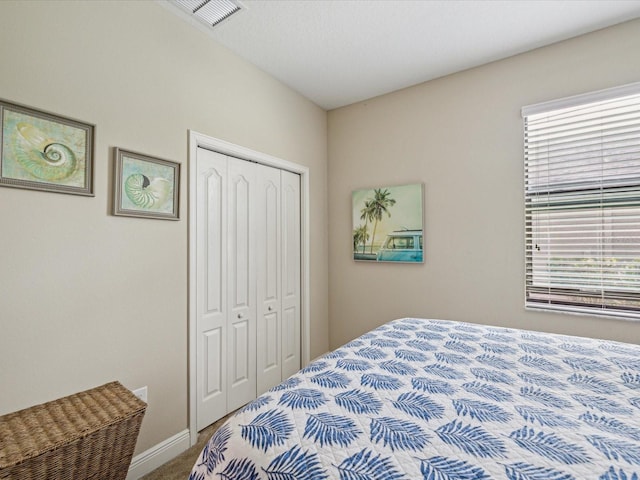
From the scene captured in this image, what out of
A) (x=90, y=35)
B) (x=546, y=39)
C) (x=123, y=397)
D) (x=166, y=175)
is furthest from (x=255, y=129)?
(x=546, y=39)

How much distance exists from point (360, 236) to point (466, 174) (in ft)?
3.61

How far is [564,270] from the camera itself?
2389 millimetres

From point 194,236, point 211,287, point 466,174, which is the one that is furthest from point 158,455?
point 466,174

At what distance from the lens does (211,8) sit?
78.2 inches

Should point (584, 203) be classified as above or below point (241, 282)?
above

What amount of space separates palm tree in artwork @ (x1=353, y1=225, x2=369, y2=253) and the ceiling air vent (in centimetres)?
202

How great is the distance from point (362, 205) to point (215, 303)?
5.50ft

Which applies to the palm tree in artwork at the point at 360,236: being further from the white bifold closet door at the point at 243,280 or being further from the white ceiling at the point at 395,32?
the white ceiling at the point at 395,32

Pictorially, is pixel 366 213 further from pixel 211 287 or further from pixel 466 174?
pixel 211 287

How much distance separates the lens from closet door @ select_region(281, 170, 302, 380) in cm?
301

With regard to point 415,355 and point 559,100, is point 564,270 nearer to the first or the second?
point 559,100

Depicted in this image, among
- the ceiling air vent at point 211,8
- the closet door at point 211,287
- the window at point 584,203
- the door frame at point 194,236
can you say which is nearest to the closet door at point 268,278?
the door frame at point 194,236

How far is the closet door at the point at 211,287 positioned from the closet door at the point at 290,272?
0.68 metres

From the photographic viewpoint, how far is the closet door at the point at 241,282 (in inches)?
98.2
